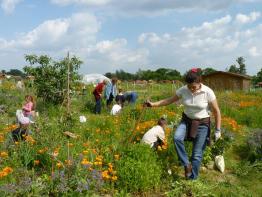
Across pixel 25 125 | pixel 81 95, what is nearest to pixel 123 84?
pixel 81 95

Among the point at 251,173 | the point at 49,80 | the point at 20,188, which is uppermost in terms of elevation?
the point at 49,80

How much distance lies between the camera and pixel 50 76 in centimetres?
1487

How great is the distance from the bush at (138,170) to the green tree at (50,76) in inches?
340

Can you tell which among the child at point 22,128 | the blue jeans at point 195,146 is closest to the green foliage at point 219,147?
the blue jeans at point 195,146

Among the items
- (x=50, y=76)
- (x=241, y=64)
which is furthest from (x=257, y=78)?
(x=50, y=76)

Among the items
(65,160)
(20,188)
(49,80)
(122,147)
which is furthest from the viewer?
(49,80)

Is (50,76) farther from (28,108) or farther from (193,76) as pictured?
(193,76)

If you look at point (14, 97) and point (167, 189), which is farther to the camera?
point (14, 97)

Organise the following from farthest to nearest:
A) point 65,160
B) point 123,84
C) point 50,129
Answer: point 123,84, point 50,129, point 65,160

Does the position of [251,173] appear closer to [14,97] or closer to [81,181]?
[81,181]

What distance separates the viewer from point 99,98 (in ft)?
48.8

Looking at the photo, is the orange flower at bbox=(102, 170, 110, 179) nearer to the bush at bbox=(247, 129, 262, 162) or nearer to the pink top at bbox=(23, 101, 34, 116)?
the bush at bbox=(247, 129, 262, 162)

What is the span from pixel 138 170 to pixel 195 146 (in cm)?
108

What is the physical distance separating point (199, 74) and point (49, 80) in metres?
9.23
